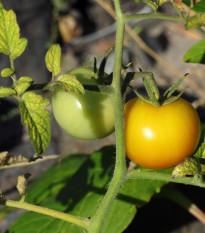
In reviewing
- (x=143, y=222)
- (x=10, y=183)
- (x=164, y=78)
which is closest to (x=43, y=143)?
(x=143, y=222)

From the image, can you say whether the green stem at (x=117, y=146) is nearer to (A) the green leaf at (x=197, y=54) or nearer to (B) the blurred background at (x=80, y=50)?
(A) the green leaf at (x=197, y=54)

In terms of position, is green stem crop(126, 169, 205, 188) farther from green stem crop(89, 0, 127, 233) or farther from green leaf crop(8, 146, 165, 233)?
green leaf crop(8, 146, 165, 233)

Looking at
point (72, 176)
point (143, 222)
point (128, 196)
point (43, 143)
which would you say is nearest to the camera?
point (43, 143)

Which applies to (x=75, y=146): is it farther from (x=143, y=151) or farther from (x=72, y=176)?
(x=143, y=151)

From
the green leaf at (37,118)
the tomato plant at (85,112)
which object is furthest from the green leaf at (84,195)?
the green leaf at (37,118)

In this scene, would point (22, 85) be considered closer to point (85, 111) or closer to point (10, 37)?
point (10, 37)

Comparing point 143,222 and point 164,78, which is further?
point 164,78
